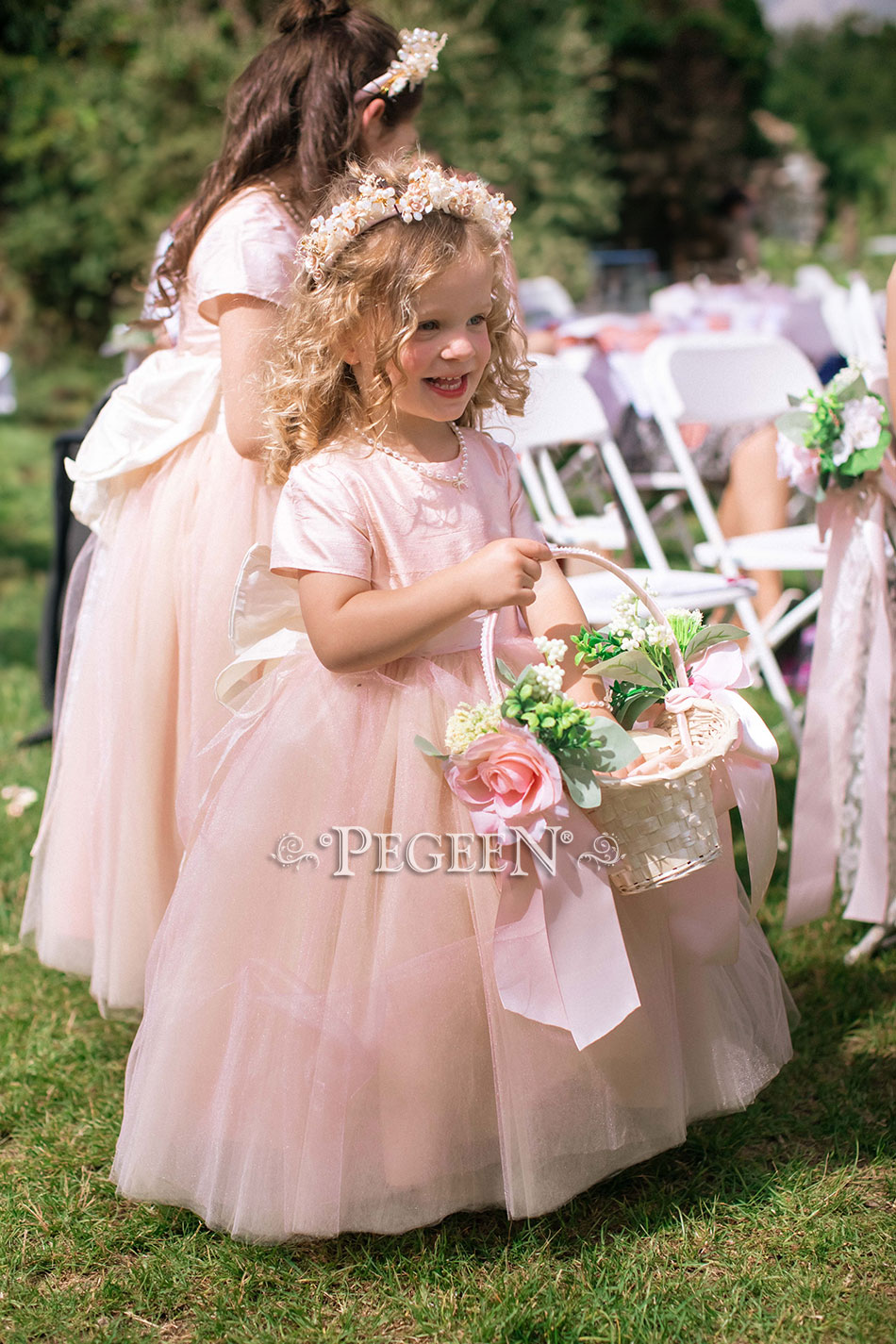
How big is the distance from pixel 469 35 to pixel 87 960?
12426mm

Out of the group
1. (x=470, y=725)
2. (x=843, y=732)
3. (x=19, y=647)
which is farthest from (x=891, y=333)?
(x=19, y=647)

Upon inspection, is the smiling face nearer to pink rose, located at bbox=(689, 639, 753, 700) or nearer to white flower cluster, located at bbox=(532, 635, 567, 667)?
white flower cluster, located at bbox=(532, 635, 567, 667)

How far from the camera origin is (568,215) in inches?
561

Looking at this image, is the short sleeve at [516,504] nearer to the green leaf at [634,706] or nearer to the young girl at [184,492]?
the green leaf at [634,706]

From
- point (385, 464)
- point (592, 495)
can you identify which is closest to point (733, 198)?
point (592, 495)

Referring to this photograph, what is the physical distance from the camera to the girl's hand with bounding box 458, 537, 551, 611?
183 centimetres

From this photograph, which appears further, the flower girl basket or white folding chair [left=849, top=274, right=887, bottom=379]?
white folding chair [left=849, top=274, right=887, bottom=379]

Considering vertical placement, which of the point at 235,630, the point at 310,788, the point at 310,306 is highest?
the point at 310,306

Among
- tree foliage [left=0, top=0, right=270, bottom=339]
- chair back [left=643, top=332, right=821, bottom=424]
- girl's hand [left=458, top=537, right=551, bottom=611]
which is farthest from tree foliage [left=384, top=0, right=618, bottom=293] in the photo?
girl's hand [left=458, top=537, right=551, bottom=611]

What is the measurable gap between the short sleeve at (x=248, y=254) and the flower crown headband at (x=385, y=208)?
0.28 m

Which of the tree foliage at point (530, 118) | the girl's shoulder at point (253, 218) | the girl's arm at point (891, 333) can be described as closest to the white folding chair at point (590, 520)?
the girl's arm at point (891, 333)

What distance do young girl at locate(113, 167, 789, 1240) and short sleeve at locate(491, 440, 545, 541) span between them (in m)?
0.13

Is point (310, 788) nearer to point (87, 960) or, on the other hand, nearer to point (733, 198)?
point (87, 960)

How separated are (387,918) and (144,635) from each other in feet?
3.09
